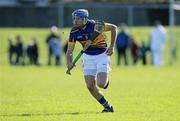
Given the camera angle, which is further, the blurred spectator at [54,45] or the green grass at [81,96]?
the blurred spectator at [54,45]

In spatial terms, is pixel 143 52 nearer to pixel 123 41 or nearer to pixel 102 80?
pixel 123 41

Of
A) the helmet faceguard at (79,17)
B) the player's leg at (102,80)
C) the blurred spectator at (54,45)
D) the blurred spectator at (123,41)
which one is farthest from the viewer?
the blurred spectator at (54,45)

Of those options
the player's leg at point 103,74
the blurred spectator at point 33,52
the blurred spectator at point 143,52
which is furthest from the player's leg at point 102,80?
the blurred spectator at point 33,52

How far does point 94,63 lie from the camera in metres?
14.9

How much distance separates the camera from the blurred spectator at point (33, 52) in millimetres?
36125

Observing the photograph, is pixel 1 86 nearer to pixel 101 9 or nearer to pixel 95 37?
pixel 95 37

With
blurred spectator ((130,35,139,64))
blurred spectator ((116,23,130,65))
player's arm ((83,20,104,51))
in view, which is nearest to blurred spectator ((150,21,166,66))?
blurred spectator ((130,35,139,64))

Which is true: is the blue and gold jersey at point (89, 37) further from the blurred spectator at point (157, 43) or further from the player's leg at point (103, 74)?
the blurred spectator at point (157, 43)

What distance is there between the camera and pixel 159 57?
115 feet

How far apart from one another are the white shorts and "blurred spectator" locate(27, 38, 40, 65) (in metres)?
21.2

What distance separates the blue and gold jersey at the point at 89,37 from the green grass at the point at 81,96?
1266 mm

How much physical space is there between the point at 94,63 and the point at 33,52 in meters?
21.4

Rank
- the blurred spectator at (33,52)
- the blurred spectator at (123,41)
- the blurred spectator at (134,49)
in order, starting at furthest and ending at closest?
the blurred spectator at (33,52), the blurred spectator at (134,49), the blurred spectator at (123,41)

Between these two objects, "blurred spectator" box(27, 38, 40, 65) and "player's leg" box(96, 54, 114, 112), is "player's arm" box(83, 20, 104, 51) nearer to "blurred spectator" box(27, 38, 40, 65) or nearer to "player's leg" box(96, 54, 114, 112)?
"player's leg" box(96, 54, 114, 112)
